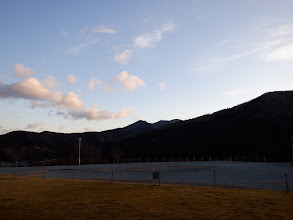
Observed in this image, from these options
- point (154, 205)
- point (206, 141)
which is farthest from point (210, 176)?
point (206, 141)

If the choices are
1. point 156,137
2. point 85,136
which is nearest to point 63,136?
point 85,136

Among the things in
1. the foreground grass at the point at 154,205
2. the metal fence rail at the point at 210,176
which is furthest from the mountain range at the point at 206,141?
the foreground grass at the point at 154,205

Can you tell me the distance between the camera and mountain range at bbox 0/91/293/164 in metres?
96.9

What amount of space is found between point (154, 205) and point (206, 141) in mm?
109582

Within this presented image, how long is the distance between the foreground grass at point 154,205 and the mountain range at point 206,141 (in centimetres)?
7085

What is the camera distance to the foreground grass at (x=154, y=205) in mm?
11875

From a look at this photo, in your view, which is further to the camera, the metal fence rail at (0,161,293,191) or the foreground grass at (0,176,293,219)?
the metal fence rail at (0,161,293,191)

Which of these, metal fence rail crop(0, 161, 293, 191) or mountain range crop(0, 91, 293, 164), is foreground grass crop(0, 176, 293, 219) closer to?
metal fence rail crop(0, 161, 293, 191)

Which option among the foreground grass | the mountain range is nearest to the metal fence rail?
the foreground grass

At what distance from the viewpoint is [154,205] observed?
13727mm

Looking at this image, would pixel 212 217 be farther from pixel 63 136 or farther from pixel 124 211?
pixel 63 136

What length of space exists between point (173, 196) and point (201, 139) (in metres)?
110

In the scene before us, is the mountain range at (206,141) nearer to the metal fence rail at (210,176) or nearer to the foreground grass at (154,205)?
the metal fence rail at (210,176)

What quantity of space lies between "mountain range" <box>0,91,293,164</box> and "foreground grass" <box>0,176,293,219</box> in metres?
70.9
